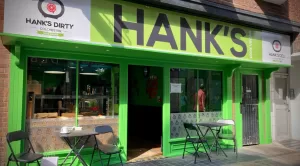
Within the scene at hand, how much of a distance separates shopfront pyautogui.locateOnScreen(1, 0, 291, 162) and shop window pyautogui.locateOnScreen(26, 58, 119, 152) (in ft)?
0.06

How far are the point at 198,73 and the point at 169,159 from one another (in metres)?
2.37

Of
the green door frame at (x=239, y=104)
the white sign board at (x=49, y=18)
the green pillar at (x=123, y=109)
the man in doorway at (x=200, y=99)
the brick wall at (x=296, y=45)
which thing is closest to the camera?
the white sign board at (x=49, y=18)

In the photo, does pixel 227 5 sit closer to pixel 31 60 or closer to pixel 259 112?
pixel 259 112

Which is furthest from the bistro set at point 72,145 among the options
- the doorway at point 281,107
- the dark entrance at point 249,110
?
the doorway at point 281,107

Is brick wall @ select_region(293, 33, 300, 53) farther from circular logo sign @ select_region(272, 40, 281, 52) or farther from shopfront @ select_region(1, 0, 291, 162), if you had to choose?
circular logo sign @ select_region(272, 40, 281, 52)

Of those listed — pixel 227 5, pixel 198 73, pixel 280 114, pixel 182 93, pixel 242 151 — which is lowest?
pixel 242 151

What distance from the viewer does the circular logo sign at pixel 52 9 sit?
409 centimetres

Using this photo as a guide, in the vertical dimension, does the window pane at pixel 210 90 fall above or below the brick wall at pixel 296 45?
below

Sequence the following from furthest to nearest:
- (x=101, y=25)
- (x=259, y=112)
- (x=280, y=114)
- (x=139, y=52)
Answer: (x=280, y=114) < (x=259, y=112) < (x=139, y=52) < (x=101, y=25)

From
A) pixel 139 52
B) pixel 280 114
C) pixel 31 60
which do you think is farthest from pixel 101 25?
pixel 280 114

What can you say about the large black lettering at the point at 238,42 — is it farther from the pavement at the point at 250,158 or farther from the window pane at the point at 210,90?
the pavement at the point at 250,158

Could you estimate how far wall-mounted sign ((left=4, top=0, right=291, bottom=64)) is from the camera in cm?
403

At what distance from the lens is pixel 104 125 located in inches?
208

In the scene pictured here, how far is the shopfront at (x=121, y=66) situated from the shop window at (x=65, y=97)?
0.06 feet
